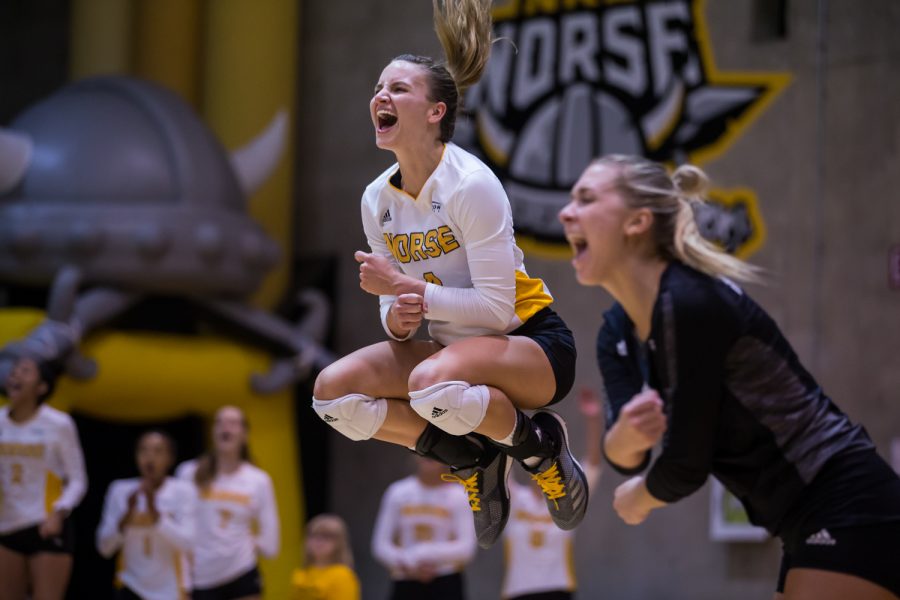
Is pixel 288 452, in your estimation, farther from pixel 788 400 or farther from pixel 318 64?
pixel 788 400

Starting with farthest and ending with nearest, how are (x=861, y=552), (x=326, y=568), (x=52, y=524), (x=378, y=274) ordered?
(x=326, y=568)
(x=52, y=524)
(x=378, y=274)
(x=861, y=552)

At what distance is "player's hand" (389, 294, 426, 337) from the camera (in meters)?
2.98

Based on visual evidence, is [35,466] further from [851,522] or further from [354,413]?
[851,522]

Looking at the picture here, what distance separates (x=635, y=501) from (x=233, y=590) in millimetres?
4066

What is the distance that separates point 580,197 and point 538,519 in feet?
Answer: 14.9

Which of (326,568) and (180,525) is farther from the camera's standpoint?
(326,568)

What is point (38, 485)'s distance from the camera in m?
6.32

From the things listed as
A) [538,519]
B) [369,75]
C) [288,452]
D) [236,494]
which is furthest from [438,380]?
[369,75]

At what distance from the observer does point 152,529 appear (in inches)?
256

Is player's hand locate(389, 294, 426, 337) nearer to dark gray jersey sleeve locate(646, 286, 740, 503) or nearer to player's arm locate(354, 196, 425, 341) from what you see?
player's arm locate(354, 196, 425, 341)

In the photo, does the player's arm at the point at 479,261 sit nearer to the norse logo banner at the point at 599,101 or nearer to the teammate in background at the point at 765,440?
the teammate in background at the point at 765,440

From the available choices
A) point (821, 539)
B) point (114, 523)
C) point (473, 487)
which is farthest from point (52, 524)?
point (821, 539)

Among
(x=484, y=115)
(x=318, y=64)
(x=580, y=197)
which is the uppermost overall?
(x=318, y=64)

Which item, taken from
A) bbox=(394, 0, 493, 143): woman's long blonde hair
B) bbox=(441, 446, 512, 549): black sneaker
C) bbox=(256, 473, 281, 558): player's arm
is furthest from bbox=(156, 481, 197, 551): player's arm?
bbox=(394, 0, 493, 143): woman's long blonde hair
